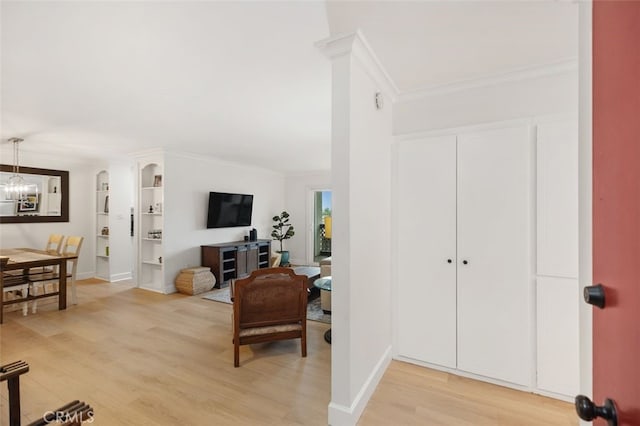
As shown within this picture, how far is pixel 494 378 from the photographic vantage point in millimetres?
2188

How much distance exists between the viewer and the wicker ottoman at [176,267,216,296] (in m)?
4.70

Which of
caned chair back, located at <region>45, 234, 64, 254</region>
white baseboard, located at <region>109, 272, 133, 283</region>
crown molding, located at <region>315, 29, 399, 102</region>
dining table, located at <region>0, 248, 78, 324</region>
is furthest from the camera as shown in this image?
white baseboard, located at <region>109, 272, 133, 283</region>

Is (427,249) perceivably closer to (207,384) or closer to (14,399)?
(207,384)

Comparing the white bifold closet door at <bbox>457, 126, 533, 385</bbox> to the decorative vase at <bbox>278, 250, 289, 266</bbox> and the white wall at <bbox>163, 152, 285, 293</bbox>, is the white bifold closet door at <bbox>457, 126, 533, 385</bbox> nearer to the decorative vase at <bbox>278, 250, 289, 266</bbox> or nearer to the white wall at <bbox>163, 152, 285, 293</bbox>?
the white wall at <bbox>163, 152, 285, 293</bbox>

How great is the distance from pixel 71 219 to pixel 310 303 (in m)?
4.97

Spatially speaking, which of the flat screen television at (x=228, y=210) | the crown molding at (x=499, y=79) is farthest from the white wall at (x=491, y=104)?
the flat screen television at (x=228, y=210)

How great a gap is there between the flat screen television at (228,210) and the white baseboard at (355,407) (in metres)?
4.49

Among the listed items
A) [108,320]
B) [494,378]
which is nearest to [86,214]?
[108,320]

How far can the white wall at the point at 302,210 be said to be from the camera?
761 centimetres

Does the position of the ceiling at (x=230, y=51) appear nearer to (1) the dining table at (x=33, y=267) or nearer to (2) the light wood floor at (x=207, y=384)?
(1) the dining table at (x=33, y=267)

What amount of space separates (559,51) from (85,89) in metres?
3.72
